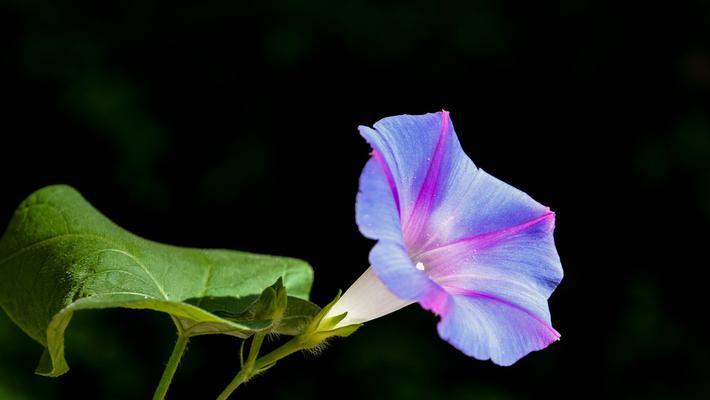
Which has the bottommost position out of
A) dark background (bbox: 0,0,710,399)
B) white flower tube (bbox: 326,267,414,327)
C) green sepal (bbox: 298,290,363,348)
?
dark background (bbox: 0,0,710,399)

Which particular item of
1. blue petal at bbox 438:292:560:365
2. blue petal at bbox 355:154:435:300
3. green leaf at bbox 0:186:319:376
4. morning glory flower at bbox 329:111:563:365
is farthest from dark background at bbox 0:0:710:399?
blue petal at bbox 355:154:435:300

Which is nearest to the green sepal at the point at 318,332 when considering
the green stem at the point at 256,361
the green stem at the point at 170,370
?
the green stem at the point at 256,361

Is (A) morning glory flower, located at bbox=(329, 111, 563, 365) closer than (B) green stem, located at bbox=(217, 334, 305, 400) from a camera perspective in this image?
Yes

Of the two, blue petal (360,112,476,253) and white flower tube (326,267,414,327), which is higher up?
blue petal (360,112,476,253)

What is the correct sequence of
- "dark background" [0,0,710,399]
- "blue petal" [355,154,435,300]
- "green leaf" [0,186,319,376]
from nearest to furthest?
"blue petal" [355,154,435,300] < "green leaf" [0,186,319,376] < "dark background" [0,0,710,399]

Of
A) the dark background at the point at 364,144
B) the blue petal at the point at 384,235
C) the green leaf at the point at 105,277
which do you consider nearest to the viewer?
the blue petal at the point at 384,235

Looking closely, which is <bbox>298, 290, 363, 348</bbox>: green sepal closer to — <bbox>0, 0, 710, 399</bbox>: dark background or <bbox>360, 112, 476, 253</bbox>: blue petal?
<bbox>360, 112, 476, 253</bbox>: blue petal

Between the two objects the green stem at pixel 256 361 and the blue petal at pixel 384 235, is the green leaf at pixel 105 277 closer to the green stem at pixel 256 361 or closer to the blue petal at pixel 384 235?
the green stem at pixel 256 361
